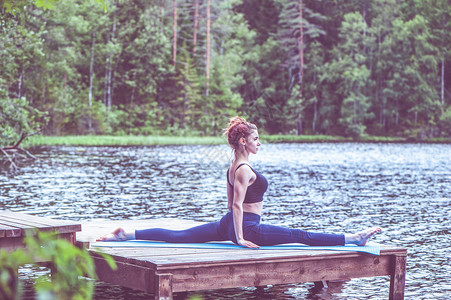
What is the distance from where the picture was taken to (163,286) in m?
6.45

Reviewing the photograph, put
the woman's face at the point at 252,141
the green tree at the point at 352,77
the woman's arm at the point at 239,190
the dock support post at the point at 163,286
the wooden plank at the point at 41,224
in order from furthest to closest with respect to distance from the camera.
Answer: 1. the green tree at the point at 352,77
2. the woman's face at the point at 252,141
3. the woman's arm at the point at 239,190
4. the wooden plank at the point at 41,224
5. the dock support post at the point at 163,286

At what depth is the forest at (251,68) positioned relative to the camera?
59781 mm

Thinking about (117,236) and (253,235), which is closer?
(253,235)

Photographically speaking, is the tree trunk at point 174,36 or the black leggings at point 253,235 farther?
the tree trunk at point 174,36

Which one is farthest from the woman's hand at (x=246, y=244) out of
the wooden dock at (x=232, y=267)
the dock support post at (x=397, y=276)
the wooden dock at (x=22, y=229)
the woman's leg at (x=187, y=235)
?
the wooden dock at (x=22, y=229)

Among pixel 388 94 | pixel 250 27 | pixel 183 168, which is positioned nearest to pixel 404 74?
pixel 388 94

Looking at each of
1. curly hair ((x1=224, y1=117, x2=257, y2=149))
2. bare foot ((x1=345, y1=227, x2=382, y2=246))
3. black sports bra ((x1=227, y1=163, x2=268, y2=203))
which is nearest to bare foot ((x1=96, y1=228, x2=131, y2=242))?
black sports bra ((x1=227, y1=163, x2=268, y2=203))

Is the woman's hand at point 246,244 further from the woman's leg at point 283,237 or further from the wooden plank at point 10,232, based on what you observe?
the wooden plank at point 10,232

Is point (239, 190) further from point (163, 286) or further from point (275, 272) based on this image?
point (163, 286)

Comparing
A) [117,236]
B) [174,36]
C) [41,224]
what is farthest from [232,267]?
[174,36]

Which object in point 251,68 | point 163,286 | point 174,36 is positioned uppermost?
point 174,36

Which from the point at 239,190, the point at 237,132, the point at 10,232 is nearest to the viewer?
the point at 10,232

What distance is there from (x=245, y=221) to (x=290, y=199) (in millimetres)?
12080

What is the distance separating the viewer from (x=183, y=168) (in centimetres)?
3027
